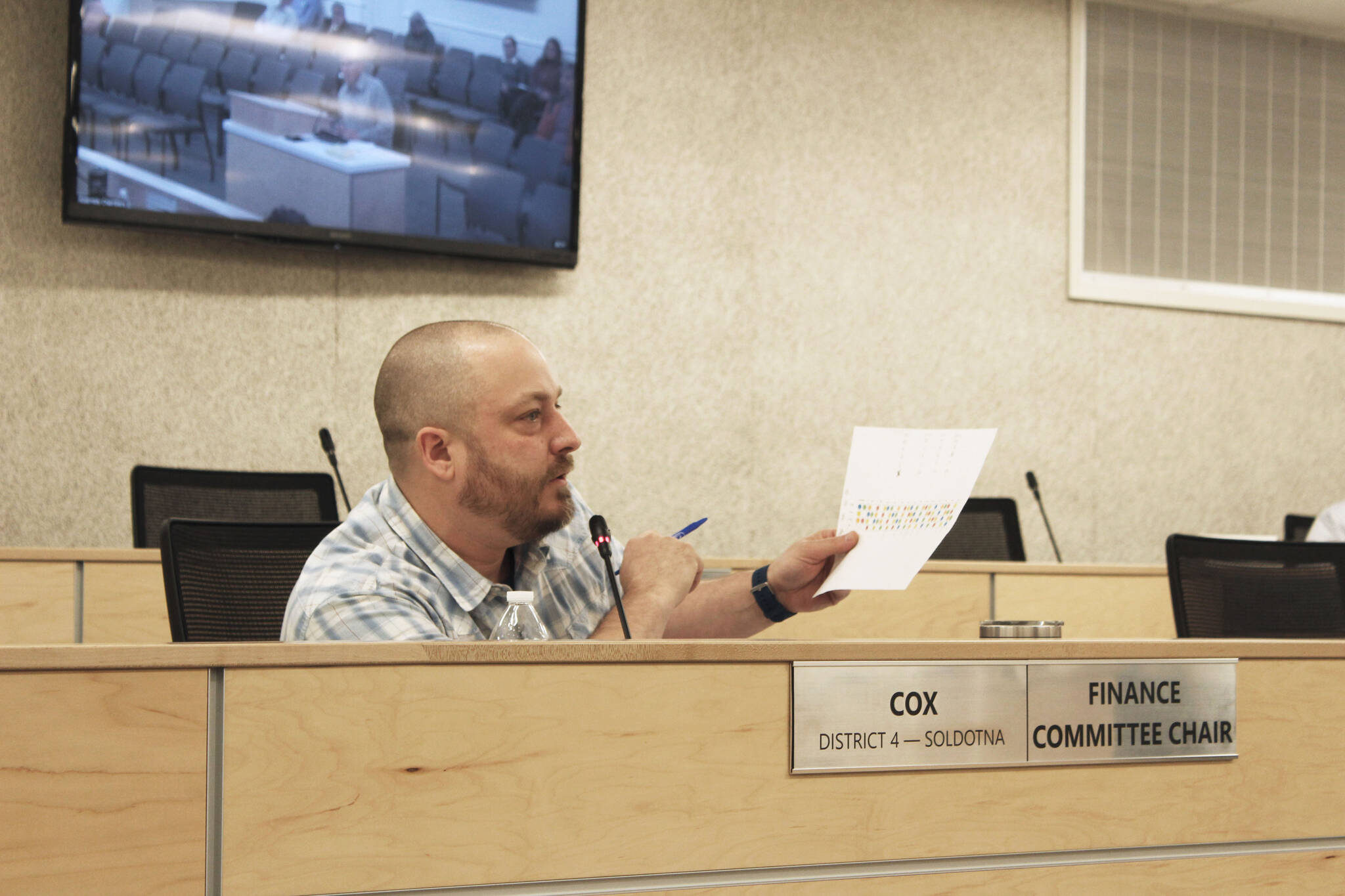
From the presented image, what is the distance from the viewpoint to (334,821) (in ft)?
3.08

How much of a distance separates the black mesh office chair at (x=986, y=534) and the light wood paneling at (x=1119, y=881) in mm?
2296

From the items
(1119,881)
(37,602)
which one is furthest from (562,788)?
(37,602)

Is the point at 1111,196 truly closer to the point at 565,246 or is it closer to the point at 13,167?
the point at 565,246

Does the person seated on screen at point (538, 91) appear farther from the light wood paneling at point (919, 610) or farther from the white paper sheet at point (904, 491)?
the white paper sheet at point (904, 491)

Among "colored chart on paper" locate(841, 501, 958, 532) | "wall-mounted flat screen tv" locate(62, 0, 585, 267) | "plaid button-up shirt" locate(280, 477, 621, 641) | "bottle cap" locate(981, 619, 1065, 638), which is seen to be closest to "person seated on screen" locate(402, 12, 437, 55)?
"wall-mounted flat screen tv" locate(62, 0, 585, 267)

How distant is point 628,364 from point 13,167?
84.3 inches

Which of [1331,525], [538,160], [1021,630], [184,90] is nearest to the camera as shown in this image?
[1021,630]

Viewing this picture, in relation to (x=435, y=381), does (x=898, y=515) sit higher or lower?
lower

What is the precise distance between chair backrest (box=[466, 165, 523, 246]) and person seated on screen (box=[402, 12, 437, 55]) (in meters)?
0.44

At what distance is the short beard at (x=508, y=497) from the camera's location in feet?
5.13

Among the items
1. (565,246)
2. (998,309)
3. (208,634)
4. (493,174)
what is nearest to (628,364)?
(565,246)

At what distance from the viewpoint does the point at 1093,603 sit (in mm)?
3029

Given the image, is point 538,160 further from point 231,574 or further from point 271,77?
point 231,574

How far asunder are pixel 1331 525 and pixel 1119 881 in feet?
9.18
